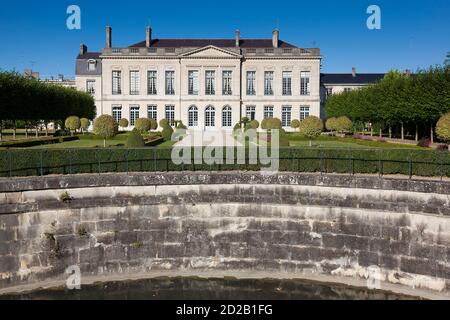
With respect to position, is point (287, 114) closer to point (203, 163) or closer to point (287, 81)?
point (287, 81)

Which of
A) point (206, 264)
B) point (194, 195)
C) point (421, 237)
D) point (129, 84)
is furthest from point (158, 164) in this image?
point (129, 84)

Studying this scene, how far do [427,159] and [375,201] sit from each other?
6.58ft

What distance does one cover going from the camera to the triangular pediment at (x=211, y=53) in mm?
46562

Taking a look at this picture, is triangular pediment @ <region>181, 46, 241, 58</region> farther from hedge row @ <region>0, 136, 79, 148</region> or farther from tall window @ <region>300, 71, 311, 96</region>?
hedge row @ <region>0, 136, 79, 148</region>

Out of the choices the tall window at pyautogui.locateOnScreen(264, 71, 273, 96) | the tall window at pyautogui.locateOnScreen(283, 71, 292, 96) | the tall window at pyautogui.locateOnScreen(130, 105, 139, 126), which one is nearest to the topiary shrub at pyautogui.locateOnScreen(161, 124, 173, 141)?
the tall window at pyautogui.locateOnScreen(130, 105, 139, 126)

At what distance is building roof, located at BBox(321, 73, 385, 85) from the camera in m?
64.6

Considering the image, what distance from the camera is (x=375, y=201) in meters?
11.8

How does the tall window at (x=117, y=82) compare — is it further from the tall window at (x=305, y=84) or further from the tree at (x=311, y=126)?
the tree at (x=311, y=126)

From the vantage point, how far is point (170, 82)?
48125mm

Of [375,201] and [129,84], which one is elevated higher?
[129,84]

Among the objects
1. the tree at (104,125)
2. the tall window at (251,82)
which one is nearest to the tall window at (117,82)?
the tall window at (251,82)

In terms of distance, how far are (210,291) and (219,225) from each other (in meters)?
2.03

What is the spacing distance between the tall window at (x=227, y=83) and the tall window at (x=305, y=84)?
25.3 ft
